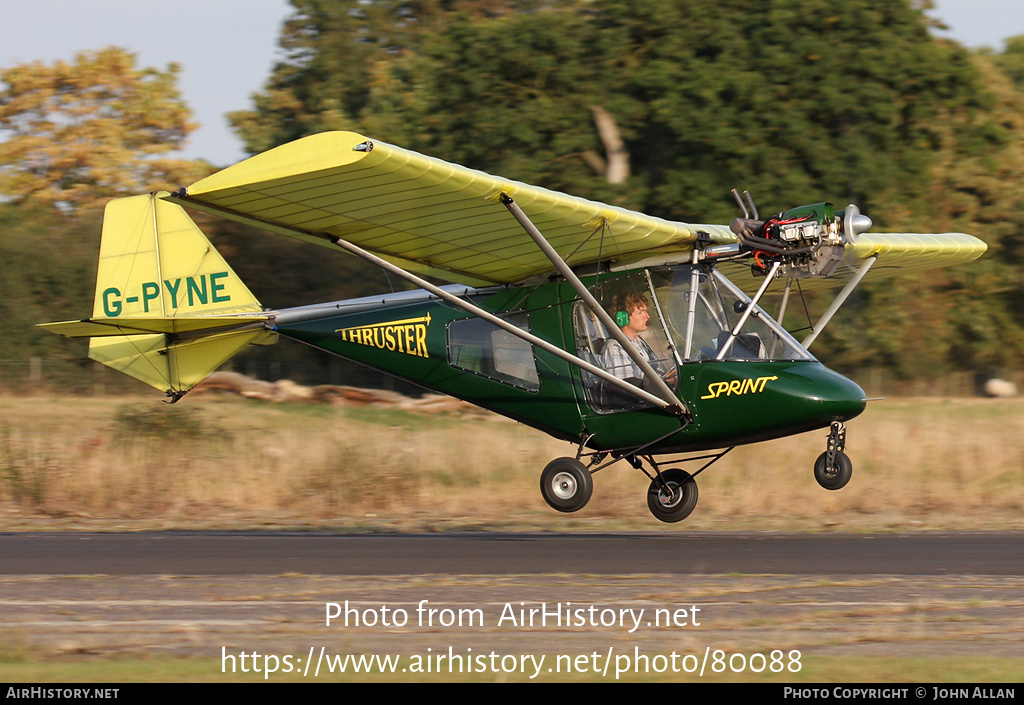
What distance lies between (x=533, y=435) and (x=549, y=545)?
29.8ft

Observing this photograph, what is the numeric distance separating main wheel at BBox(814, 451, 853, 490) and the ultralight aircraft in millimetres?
15

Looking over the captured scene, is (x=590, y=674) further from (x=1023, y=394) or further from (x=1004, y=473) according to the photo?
(x=1023, y=394)

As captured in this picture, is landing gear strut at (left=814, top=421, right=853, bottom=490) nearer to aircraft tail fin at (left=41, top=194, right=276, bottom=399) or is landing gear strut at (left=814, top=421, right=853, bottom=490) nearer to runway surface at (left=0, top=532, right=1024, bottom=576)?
runway surface at (left=0, top=532, right=1024, bottom=576)

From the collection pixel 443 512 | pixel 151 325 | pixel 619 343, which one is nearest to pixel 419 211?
pixel 619 343

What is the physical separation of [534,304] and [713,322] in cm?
214

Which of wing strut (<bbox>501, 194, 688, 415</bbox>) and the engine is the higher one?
the engine

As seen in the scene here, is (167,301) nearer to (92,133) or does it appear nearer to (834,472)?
(834,472)

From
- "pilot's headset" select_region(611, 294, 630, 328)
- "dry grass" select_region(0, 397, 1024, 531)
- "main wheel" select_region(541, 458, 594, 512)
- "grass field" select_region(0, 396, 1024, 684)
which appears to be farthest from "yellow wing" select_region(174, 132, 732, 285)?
"dry grass" select_region(0, 397, 1024, 531)

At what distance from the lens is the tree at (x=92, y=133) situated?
37.5m

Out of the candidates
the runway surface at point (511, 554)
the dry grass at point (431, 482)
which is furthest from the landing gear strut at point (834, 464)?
the dry grass at point (431, 482)

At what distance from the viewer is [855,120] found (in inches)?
1142

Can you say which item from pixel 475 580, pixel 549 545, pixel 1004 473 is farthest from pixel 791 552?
Result: pixel 1004 473

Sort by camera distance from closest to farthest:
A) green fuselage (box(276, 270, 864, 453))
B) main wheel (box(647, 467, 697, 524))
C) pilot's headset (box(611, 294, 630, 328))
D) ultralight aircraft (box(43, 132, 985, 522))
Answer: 1. ultralight aircraft (box(43, 132, 985, 522))
2. green fuselage (box(276, 270, 864, 453))
3. pilot's headset (box(611, 294, 630, 328))
4. main wheel (box(647, 467, 697, 524))

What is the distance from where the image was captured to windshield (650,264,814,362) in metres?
11.8
